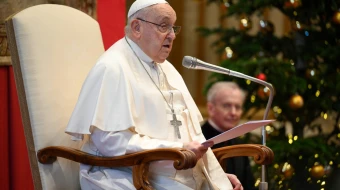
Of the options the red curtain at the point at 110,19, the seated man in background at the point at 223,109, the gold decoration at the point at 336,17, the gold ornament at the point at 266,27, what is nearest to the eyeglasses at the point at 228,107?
the seated man in background at the point at 223,109

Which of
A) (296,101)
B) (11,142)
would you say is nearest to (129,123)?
(11,142)

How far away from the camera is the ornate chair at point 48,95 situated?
4.04 metres

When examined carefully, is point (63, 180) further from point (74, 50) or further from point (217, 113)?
point (217, 113)

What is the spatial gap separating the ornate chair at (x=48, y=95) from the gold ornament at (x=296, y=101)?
7.31 ft

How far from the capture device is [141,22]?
4156 millimetres

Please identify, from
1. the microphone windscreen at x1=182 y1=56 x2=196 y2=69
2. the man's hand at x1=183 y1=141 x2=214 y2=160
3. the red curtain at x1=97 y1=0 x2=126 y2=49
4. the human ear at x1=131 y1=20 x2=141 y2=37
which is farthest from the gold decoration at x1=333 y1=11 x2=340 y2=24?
the man's hand at x1=183 y1=141 x2=214 y2=160

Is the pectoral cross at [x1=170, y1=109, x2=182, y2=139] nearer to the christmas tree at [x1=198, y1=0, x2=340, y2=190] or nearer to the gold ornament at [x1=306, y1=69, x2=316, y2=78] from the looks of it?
the christmas tree at [x1=198, y1=0, x2=340, y2=190]

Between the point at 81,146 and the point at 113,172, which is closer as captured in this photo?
the point at 113,172

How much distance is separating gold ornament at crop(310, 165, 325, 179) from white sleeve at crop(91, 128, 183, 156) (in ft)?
9.13

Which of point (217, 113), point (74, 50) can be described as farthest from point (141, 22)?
point (217, 113)

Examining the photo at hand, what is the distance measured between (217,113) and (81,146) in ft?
5.20

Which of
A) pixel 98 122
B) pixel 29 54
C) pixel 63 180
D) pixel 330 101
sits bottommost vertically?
pixel 330 101

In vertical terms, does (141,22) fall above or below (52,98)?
above

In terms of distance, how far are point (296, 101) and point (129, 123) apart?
2789 mm
